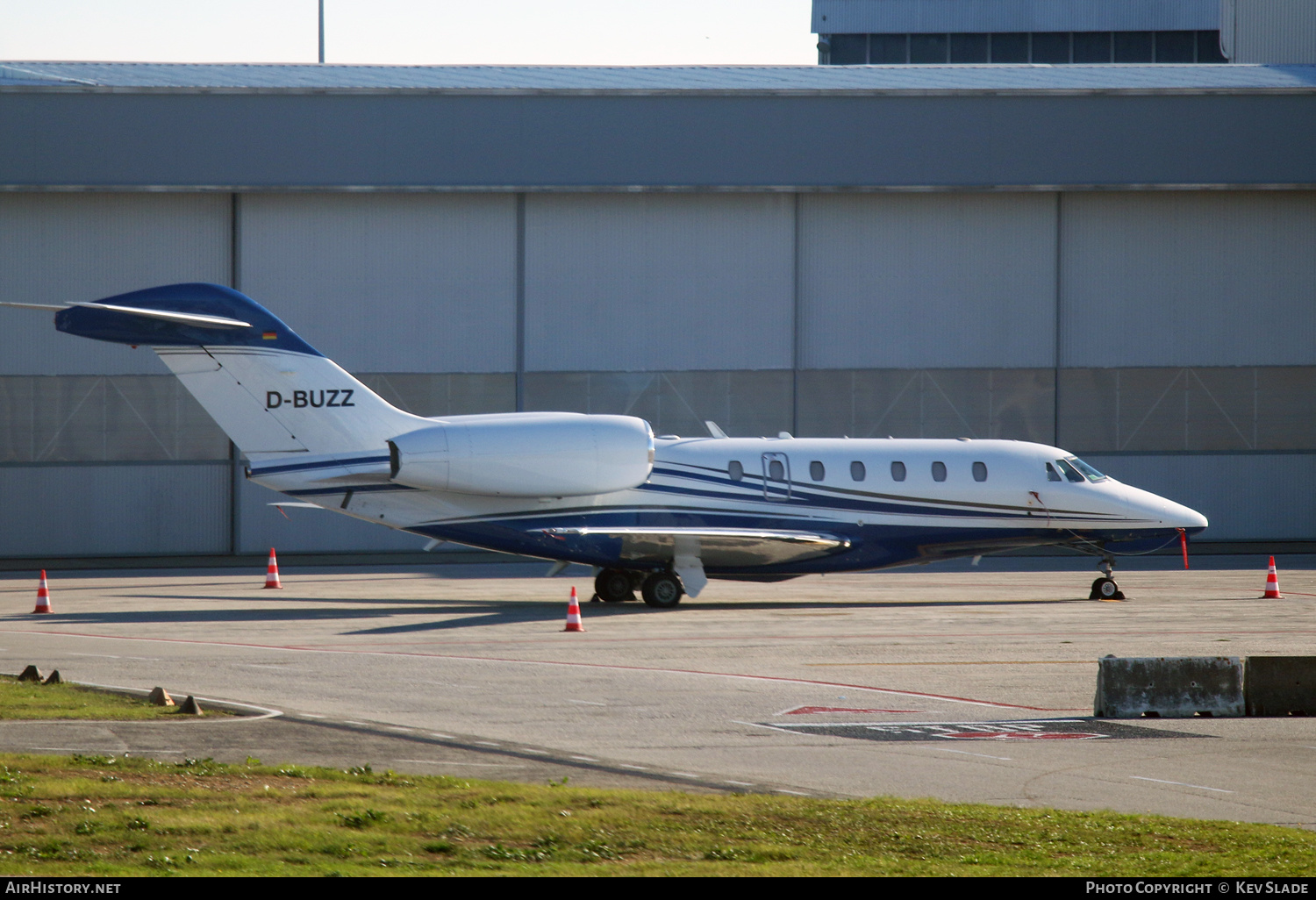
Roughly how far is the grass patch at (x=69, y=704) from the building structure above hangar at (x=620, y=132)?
23868 mm

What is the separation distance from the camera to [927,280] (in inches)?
1446

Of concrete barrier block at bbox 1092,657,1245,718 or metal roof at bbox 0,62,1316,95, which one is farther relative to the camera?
metal roof at bbox 0,62,1316,95

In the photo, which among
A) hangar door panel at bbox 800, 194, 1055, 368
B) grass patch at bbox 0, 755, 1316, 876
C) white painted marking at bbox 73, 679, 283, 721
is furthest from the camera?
hangar door panel at bbox 800, 194, 1055, 368

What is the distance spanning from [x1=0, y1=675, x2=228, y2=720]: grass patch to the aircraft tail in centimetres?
862

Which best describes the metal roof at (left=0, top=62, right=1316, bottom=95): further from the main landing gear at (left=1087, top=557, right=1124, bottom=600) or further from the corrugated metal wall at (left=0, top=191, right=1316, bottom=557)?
the main landing gear at (left=1087, top=557, right=1124, bottom=600)

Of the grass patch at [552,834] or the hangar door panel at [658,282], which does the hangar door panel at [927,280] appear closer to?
the hangar door panel at [658,282]

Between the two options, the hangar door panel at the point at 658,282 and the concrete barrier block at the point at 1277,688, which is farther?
the hangar door panel at the point at 658,282

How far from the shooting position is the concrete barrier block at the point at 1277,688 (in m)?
12.6

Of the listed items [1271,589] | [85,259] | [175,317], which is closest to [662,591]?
[175,317]

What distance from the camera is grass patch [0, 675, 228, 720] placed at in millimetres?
11539

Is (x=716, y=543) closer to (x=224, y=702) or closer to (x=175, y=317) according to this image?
(x=175, y=317)

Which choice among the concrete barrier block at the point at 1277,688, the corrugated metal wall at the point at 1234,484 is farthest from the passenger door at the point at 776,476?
the corrugated metal wall at the point at 1234,484

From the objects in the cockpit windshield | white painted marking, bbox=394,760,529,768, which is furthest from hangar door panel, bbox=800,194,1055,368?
white painted marking, bbox=394,760,529,768

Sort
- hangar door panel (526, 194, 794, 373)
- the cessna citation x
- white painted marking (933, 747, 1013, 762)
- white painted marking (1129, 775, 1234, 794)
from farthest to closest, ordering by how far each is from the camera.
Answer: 1. hangar door panel (526, 194, 794, 373)
2. the cessna citation x
3. white painted marking (933, 747, 1013, 762)
4. white painted marking (1129, 775, 1234, 794)
